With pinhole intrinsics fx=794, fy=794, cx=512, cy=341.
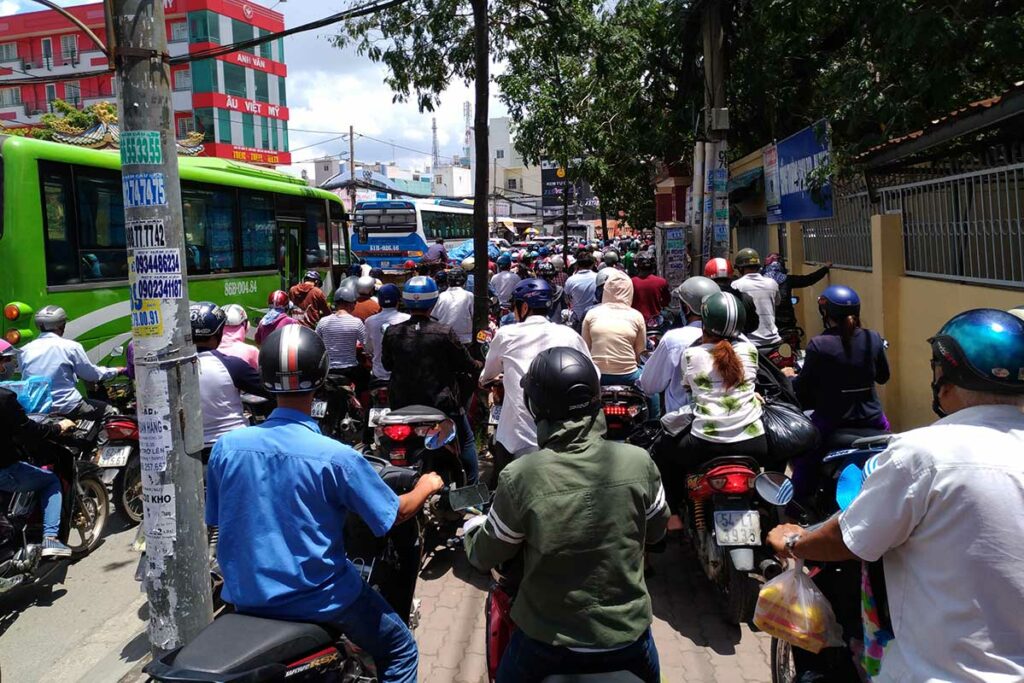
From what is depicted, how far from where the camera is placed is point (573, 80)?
1556 cm

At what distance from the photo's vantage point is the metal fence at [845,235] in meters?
8.77

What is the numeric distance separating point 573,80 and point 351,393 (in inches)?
404

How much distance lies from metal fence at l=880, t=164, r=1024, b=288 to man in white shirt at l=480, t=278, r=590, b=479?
3.37m

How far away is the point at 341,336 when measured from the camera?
23.9 feet

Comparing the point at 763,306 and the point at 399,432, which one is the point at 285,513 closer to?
the point at 399,432

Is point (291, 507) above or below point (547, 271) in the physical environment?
below

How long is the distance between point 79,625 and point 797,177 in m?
9.65

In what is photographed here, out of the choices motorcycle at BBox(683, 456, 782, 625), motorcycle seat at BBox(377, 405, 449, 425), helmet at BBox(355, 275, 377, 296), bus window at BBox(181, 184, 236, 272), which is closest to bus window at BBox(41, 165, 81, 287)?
bus window at BBox(181, 184, 236, 272)

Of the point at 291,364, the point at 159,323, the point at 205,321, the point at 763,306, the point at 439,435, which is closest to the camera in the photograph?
the point at 291,364

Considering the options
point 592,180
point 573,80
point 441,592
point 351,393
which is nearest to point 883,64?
point 351,393

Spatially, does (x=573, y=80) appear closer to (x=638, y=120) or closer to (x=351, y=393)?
(x=638, y=120)

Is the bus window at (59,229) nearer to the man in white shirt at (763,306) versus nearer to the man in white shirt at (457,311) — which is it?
the man in white shirt at (457,311)

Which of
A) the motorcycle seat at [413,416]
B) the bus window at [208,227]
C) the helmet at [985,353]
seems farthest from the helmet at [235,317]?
the helmet at [985,353]

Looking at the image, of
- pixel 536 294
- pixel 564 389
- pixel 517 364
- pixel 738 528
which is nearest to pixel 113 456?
pixel 517 364
